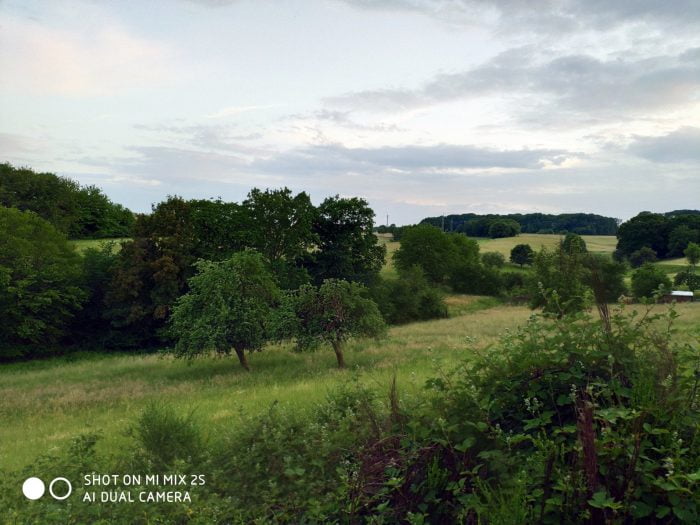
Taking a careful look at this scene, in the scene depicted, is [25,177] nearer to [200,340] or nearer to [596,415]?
[200,340]

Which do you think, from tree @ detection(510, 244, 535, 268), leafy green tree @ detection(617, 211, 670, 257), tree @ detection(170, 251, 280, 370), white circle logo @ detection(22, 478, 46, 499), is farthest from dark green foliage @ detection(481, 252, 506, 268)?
white circle logo @ detection(22, 478, 46, 499)

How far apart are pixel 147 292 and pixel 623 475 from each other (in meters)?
46.5

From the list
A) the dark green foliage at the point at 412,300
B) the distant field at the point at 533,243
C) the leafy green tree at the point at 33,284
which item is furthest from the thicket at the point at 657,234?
the leafy green tree at the point at 33,284

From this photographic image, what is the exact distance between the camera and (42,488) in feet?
22.4

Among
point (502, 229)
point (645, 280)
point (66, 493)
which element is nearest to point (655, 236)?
point (502, 229)

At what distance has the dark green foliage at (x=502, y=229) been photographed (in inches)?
5674

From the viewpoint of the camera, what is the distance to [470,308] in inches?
2734

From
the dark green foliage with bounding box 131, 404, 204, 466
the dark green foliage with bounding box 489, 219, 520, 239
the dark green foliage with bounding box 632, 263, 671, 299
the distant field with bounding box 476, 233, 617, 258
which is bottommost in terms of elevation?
the dark green foliage with bounding box 632, 263, 671, 299

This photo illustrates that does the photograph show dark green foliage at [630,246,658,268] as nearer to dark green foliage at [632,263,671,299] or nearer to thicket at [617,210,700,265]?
thicket at [617,210,700,265]

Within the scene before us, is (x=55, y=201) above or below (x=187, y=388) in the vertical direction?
above

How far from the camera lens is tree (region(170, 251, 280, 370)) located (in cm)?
2381

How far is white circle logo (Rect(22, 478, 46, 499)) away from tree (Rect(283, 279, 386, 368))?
1688 centimetres

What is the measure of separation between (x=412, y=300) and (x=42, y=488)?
5532 centimetres

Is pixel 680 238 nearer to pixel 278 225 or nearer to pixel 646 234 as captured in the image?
pixel 646 234
